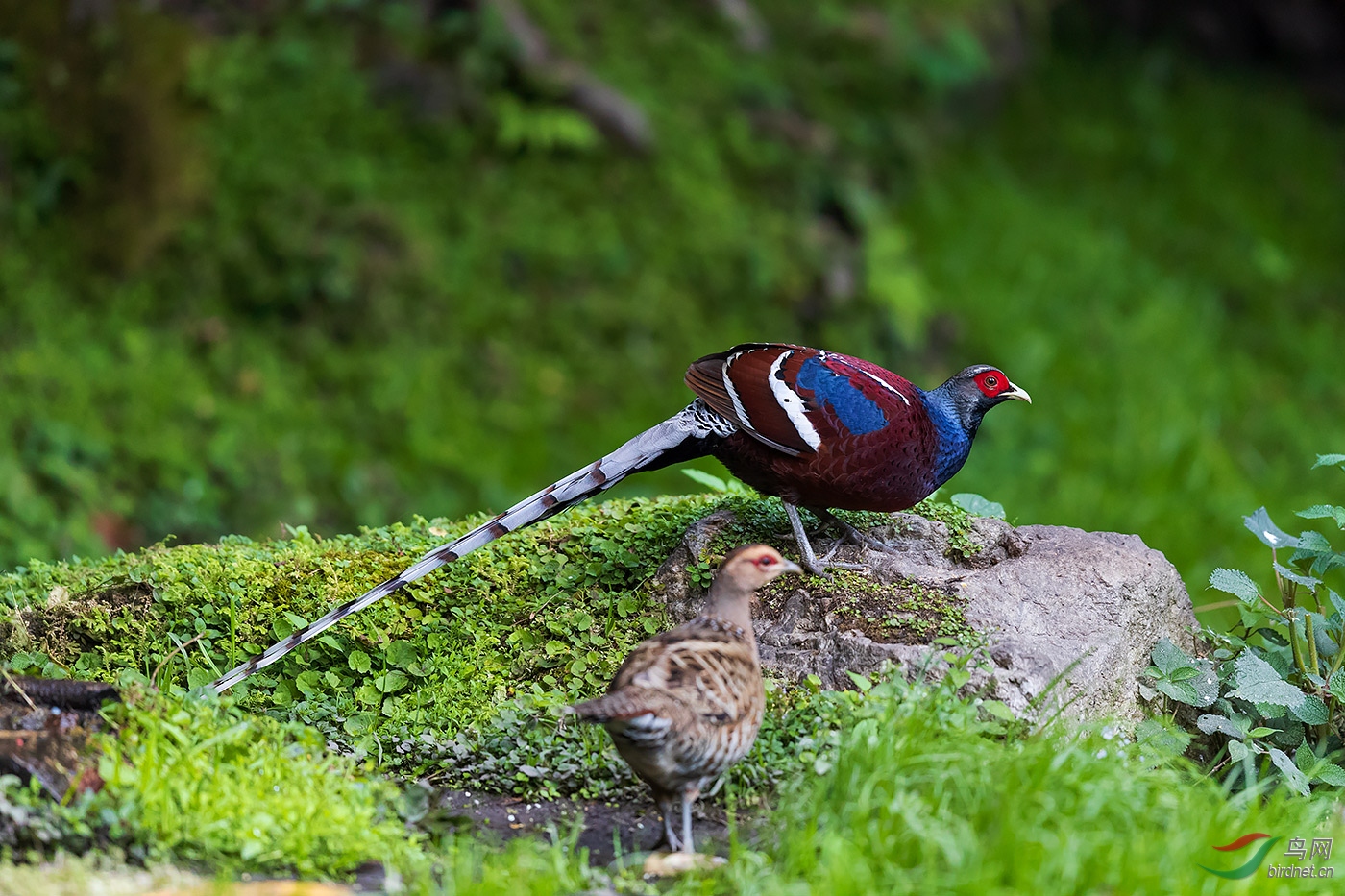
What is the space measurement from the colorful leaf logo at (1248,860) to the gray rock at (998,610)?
2.76ft

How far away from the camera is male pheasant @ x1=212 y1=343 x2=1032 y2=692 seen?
491 cm

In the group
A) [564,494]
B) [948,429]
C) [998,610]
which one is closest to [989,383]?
[948,429]

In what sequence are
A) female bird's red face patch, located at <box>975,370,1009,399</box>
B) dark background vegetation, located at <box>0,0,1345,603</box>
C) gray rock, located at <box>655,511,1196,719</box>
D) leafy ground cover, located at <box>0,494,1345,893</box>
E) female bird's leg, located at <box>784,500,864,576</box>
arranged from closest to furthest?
1. leafy ground cover, located at <box>0,494,1345,893</box>
2. gray rock, located at <box>655,511,1196,719</box>
3. female bird's leg, located at <box>784,500,864,576</box>
4. female bird's red face patch, located at <box>975,370,1009,399</box>
5. dark background vegetation, located at <box>0,0,1345,603</box>

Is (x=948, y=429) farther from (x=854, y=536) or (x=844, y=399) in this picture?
(x=854, y=536)

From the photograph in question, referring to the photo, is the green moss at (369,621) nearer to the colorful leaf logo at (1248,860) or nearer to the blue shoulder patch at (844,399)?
the blue shoulder patch at (844,399)

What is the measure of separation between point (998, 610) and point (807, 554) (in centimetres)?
76

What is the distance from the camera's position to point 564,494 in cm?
491

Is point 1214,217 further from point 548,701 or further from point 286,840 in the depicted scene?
point 286,840

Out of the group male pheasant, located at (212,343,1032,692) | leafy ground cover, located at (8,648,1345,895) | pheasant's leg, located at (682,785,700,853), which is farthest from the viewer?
male pheasant, located at (212,343,1032,692)

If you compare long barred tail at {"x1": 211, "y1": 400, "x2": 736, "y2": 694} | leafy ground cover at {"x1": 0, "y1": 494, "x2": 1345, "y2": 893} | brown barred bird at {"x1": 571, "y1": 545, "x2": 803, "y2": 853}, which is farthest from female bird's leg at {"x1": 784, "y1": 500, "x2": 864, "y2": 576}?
brown barred bird at {"x1": 571, "y1": 545, "x2": 803, "y2": 853}

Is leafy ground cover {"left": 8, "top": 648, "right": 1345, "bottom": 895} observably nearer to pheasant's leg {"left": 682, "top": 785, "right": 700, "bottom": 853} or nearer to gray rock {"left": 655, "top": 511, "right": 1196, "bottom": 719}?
pheasant's leg {"left": 682, "top": 785, "right": 700, "bottom": 853}

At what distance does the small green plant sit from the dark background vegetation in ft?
13.6

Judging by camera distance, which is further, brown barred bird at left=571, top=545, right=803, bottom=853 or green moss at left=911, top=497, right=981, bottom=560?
green moss at left=911, top=497, right=981, bottom=560

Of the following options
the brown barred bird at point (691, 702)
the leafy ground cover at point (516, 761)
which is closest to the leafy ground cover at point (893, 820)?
the leafy ground cover at point (516, 761)
